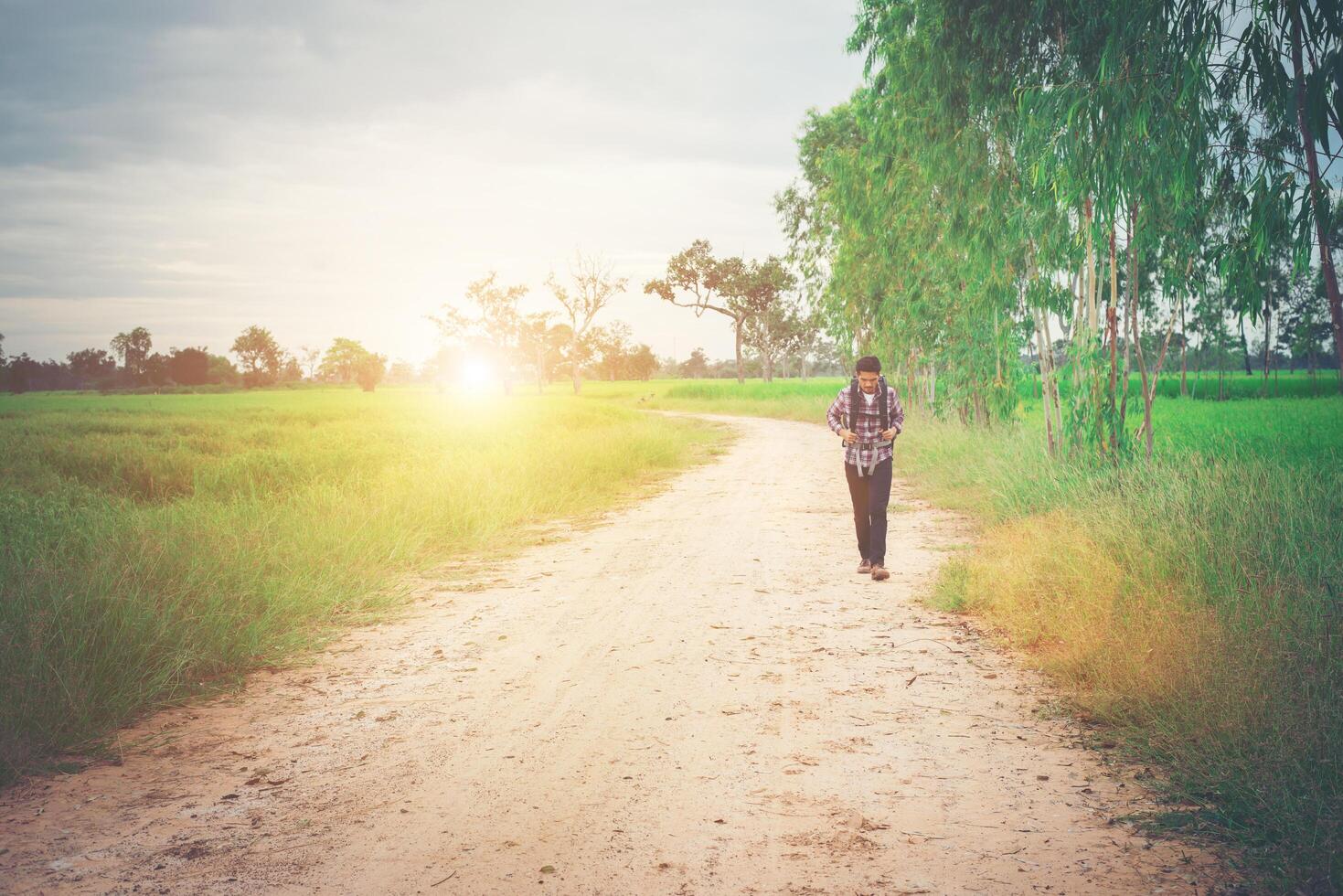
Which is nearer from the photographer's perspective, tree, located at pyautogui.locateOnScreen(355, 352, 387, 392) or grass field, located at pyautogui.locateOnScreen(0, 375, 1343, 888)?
grass field, located at pyautogui.locateOnScreen(0, 375, 1343, 888)

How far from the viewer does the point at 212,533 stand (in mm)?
6613

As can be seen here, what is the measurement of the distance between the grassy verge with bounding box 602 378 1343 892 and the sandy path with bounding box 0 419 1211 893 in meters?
0.30

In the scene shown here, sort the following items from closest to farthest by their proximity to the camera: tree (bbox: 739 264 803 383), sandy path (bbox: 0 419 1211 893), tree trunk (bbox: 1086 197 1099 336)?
sandy path (bbox: 0 419 1211 893) < tree trunk (bbox: 1086 197 1099 336) < tree (bbox: 739 264 803 383)

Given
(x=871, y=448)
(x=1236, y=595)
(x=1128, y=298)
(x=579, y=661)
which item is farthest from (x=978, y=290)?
(x=579, y=661)

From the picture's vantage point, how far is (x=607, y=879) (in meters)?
2.61

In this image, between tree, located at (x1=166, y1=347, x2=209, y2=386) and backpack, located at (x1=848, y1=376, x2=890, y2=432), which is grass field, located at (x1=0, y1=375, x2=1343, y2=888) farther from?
tree, located at (x1=166, y1=347, x2=209, y2=386)

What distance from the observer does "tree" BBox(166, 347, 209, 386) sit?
4100 cm

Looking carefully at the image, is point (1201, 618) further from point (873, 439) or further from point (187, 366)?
point (187, 366)

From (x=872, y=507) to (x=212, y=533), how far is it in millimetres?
5873

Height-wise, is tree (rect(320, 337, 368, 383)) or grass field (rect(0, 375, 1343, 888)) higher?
tree (rect(320, 337, 368, 383))

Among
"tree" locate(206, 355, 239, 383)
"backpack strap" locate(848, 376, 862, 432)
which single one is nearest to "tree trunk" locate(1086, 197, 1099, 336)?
"backpack strap" locate(848, 376, 862, 432)

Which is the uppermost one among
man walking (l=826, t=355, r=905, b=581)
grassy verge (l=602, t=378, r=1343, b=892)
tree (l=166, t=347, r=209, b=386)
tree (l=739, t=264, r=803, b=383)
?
tree (l=739, t=264, r=803, b=383)

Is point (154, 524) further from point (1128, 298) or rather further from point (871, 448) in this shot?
point (1128, 298)

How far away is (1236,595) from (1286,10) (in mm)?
A: 3456
